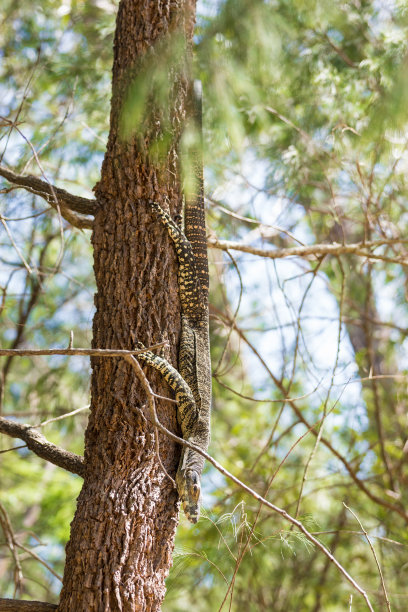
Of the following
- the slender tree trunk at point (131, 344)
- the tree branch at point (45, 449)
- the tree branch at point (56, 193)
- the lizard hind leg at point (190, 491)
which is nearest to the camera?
the slender tree trunk at point (131, 344)

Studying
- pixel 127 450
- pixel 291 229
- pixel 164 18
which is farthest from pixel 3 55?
pixel 127 450

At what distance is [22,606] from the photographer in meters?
2.57

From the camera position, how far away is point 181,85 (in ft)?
10.9

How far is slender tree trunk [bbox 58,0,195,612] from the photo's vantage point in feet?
8.35

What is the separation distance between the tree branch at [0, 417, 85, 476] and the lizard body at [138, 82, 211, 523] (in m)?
0.53

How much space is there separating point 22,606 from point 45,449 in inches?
30.1

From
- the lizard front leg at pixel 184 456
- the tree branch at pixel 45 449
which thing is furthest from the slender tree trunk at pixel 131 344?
the tree branch at pixel 45 449

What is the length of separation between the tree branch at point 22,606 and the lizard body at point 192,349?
772mm

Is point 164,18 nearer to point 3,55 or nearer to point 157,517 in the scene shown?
point 157,517

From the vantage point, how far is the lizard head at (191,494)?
290 cm

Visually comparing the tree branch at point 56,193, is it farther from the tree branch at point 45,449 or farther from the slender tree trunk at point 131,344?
the tree branch at point 45,449

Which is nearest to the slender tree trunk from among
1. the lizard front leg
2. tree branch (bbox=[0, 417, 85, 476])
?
the lizard front leg

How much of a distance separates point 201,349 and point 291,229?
3.89 metres

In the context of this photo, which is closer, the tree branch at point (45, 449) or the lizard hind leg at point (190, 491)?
the lizard hind leg at point (190, 491)
